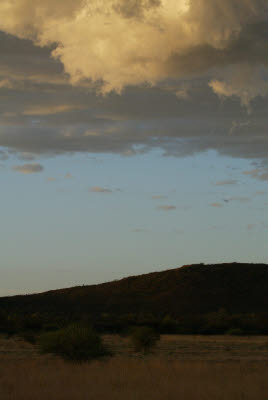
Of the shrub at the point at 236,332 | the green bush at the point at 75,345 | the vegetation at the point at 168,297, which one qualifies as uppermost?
the vegetation at the point at 168,297

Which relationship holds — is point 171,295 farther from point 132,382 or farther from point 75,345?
point 132,382

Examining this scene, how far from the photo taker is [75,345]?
28.8 meters

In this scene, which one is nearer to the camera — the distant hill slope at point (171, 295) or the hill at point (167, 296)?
the hill at point (167, 296)

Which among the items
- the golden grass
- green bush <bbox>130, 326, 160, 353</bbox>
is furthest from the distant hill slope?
the golden grass

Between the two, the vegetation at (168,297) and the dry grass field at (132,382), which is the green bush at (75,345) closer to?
the dry grass field at (132,382)

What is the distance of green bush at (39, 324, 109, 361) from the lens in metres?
28.5

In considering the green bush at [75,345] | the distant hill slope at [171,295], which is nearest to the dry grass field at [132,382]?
the green bush at [75,345]

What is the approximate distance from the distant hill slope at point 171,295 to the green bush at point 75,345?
49.3m

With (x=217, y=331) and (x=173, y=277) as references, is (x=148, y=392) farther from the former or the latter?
(x=173, y=277)

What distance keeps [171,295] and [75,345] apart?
6185 centimetres

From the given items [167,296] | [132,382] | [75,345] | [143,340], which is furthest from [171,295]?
[132,382]

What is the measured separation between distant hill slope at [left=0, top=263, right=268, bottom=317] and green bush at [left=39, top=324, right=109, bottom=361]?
49293mm

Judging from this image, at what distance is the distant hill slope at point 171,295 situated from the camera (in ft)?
275

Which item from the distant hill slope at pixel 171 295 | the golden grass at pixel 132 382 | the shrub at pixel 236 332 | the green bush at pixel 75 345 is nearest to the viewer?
the golden grass at pixel 132 382
